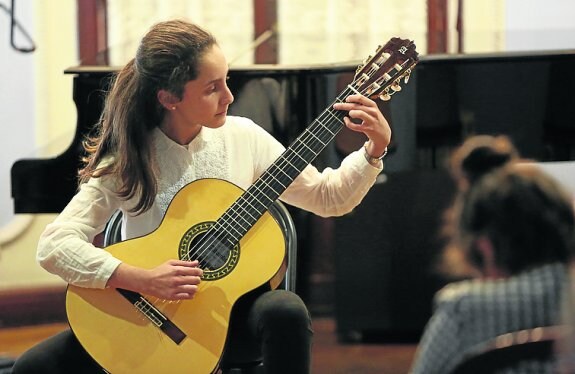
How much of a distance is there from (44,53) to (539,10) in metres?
2.01

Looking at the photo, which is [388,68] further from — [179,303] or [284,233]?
[179,303]

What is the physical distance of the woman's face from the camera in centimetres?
199

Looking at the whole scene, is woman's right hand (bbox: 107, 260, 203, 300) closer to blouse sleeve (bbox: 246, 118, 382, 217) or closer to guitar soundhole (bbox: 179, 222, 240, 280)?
guitar soundhole (bbox: 179, 222, 240, 280)

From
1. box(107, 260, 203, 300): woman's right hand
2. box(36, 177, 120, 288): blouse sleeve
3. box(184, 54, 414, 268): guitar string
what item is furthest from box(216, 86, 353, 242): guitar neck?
Result: box(36, 177, 120, 288): blouse sleeve

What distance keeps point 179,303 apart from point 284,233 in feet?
0.89

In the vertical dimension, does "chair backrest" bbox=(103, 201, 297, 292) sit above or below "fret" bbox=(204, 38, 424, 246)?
below

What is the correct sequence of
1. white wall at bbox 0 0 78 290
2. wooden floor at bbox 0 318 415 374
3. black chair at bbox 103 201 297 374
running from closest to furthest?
black chair at bbox 103 201 297 374
wooden floor at bbox 0 318 415 374
white wall at bbox 0 0 78 290

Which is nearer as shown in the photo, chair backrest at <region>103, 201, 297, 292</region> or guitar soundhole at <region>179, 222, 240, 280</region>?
guitar soundhole at <region>179, 222, 240, 280</region>

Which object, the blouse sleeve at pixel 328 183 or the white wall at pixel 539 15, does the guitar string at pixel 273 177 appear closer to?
the blouse sleeve at pixel 328 183

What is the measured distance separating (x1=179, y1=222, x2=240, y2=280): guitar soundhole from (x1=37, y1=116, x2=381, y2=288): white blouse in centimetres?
11

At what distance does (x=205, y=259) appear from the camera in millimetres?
1946

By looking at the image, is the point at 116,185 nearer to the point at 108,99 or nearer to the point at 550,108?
the point at 108,99

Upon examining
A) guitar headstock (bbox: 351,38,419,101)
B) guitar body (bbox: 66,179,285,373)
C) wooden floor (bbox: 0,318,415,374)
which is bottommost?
wooden floor (bbox: 0,318,415,374)

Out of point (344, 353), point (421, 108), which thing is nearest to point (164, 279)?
point (421, 108)
